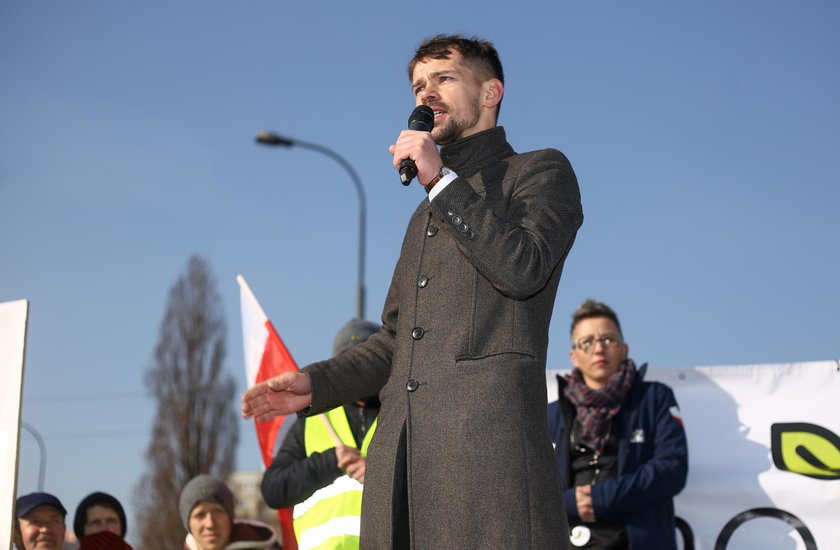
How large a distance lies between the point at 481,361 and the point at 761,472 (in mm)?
3966

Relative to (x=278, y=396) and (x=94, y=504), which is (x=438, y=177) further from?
(x=94, y=504)

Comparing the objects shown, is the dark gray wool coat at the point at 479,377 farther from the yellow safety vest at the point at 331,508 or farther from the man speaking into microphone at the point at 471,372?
the yellow safety vest at the point at 331,508

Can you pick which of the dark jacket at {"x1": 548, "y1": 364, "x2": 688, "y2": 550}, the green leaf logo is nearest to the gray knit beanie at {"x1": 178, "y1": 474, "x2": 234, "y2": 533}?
the dark jacket at {"x1": 548, "y1": 364, "x2": 688, "y2": 550}

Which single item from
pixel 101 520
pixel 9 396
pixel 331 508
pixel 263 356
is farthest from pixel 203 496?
pixel 9 396

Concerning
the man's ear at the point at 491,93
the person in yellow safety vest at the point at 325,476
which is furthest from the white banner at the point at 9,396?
the man's ear at the point at 491,93

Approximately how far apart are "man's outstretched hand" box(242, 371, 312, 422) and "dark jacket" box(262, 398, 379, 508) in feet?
6.89

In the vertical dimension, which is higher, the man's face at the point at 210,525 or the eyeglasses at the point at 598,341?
the eyeglasses at the point at 598,341

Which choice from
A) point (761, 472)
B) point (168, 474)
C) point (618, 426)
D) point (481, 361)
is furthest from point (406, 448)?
point (168, 474)

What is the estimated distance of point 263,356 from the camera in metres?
7.11

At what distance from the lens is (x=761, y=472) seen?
6.09 m

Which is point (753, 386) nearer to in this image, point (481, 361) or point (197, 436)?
point (481, 361)

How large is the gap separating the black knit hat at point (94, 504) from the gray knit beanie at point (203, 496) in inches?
14.4

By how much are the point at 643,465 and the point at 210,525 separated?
275 centimetres

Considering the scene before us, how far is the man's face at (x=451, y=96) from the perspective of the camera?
124 inches
